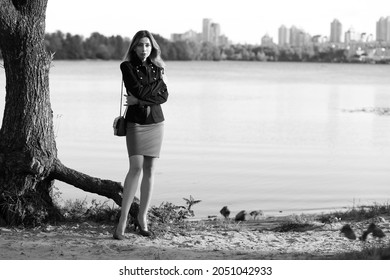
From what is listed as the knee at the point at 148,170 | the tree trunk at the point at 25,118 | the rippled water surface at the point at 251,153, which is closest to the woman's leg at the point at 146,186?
the knee at the point at 148,170

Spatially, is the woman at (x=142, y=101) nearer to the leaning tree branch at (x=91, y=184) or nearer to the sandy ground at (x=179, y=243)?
the sandy ground at (x=179, y=243)

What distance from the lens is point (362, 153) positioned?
19.9 m

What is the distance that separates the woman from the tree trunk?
4.27 ft

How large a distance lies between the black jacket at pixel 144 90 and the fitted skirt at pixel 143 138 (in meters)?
0.05

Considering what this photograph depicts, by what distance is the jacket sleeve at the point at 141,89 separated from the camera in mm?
7582

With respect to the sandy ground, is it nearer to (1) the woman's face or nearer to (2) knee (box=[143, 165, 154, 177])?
(2) knee (box=[143, 165, 154, 177])

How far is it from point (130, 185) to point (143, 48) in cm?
125

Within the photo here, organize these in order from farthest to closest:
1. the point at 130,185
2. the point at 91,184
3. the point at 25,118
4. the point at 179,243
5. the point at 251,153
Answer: the point at 251,153 → the point at 91,184 → the point at 25,118 → the point at 179,243 → the point at 130,185

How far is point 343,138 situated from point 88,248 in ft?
54.5

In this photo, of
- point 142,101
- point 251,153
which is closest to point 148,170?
point 142,101

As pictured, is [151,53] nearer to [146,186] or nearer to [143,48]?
[143,48]

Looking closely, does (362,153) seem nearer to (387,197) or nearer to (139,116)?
(387,197)

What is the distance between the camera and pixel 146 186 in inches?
309

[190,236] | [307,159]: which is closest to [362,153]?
[307,159]
